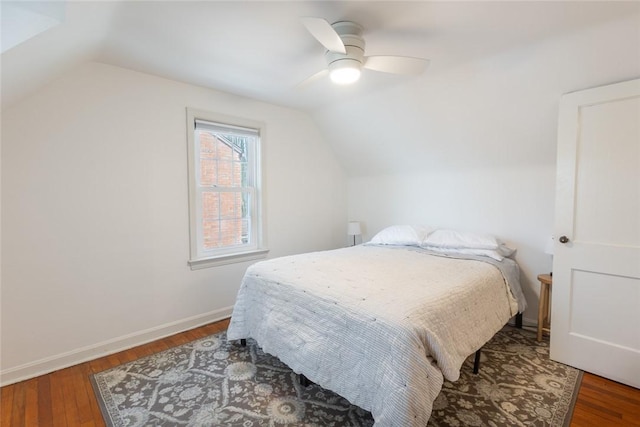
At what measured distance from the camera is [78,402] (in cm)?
188

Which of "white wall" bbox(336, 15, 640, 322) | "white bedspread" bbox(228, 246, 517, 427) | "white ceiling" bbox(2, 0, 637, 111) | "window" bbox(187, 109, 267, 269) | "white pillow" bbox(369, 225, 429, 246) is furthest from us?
"white pillow" bbox(369, 225, 429, 246)

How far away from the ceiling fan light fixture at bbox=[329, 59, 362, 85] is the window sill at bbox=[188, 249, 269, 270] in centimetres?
211

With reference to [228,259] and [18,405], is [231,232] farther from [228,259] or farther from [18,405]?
[18,405]

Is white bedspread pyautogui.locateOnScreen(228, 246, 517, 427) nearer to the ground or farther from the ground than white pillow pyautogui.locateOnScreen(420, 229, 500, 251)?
nearer to the ground

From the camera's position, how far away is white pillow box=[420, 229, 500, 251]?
2.84m

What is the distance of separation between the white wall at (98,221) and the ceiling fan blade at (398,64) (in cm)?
177

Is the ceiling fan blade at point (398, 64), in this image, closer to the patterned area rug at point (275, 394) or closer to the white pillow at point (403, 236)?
the white pillow at point (403, 236)

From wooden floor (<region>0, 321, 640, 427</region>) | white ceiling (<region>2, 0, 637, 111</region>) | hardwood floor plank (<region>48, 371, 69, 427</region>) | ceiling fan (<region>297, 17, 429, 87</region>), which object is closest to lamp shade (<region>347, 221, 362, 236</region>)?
white ceiling (<region>2, 0, 637, 111</region>)

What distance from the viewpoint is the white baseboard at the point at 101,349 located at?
2088mm

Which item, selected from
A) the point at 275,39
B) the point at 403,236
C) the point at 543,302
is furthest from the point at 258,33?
the point at 543,302

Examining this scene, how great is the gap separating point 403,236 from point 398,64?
1.94 m

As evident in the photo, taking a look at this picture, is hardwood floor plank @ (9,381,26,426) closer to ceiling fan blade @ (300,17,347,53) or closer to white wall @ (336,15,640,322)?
ceiling fan blade @ (300,17,347,53)

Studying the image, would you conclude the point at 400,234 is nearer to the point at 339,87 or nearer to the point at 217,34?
the point at 339,87

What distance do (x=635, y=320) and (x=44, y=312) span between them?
4149 millimetres
